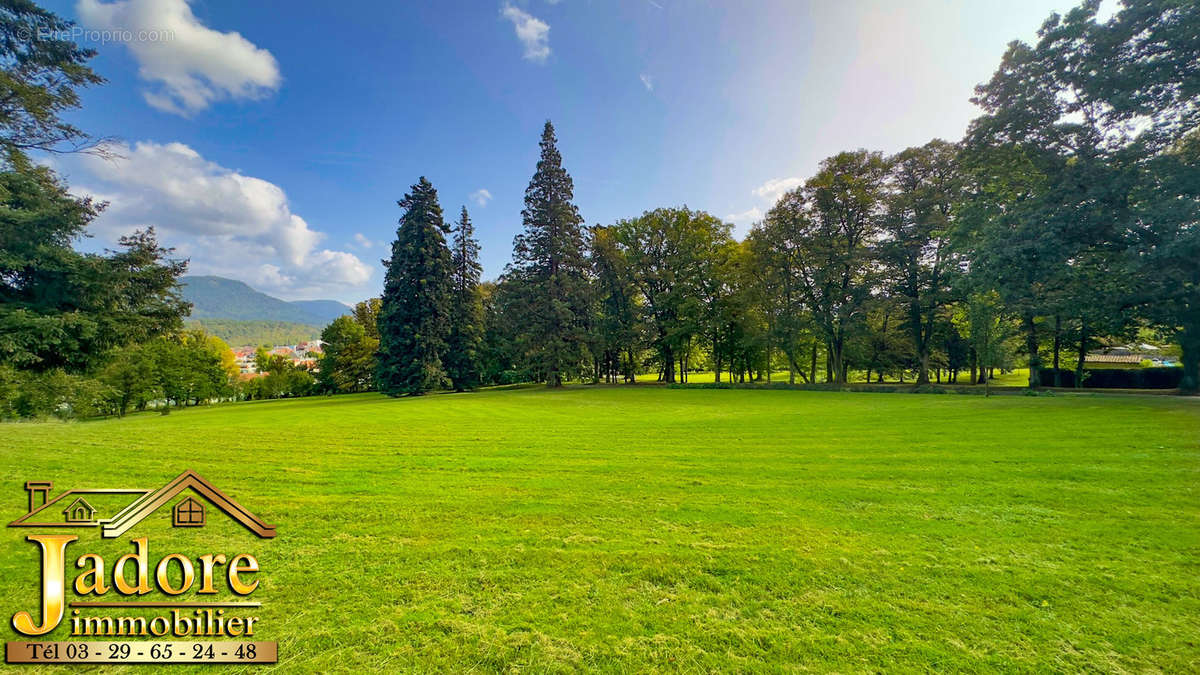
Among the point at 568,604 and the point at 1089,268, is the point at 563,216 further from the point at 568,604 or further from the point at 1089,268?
the point at 568,604

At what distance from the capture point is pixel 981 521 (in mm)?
3863

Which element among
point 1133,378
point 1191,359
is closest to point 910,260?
point 1191,359

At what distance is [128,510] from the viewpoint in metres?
3.95

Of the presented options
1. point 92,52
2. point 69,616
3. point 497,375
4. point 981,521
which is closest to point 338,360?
point 497,375

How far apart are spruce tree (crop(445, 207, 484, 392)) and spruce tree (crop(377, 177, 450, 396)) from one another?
1.91m

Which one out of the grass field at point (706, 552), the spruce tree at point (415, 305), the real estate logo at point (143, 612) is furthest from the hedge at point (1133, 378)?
the spruce tree at point (415, 305)

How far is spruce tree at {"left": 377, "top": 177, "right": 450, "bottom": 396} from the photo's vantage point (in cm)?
2662

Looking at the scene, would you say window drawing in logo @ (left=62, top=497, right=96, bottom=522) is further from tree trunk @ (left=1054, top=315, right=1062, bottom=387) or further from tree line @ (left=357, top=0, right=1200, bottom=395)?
tree trunk @ (left=1054, top=315, right=1062, bottom=387)


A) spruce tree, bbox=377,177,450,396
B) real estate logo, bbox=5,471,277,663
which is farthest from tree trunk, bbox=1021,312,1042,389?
spruce tree, bbox=377,177,450,396

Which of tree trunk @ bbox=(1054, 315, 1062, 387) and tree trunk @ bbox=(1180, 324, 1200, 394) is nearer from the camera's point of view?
tree trunk @ bbox=(1180, 324, 1200, 394)

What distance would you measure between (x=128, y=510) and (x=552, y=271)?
2522 cm

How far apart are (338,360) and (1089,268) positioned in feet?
155

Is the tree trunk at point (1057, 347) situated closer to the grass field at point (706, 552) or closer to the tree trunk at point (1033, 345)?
the tree trunk at point (1033, 345)

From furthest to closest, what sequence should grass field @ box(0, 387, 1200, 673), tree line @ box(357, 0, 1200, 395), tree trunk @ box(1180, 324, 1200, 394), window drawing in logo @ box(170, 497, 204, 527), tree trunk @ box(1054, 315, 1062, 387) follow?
tree trunk @ box(1054, 315, 1062, 387), tree trunk @ box(1180, 324, 1200, 394), tree line @ box(357, 0, 1200, 395), window drawing in logo @ box(170, 497, 204, 527), grass field @ box(0, 387, 1200, 673)
